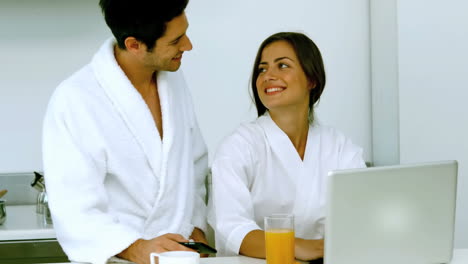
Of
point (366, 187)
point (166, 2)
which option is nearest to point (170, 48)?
point (166, 2)

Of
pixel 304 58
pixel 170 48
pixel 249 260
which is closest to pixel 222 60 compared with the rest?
pixel 304 58

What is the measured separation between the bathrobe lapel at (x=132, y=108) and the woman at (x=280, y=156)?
184 mm

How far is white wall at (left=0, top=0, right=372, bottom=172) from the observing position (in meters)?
2.86

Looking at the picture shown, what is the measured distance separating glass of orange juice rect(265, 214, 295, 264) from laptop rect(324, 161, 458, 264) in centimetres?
14

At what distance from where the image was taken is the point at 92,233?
1.77 meters

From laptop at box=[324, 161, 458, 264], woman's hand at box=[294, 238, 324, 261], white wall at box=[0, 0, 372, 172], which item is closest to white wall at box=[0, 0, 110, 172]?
white wall at box=[0, 0, 372, 172]

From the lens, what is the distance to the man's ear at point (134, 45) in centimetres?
199

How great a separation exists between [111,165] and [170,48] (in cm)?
39

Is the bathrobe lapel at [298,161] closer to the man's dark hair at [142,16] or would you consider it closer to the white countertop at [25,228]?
the man's dark hair at [142,16]

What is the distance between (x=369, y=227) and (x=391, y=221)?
0.18 ft

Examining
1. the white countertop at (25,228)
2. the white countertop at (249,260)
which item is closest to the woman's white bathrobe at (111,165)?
the white countertop at (249,260)

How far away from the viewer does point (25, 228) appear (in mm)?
2377

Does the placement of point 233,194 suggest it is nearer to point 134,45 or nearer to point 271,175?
point 271,175

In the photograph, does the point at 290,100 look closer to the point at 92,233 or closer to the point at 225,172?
the point at 225,172
